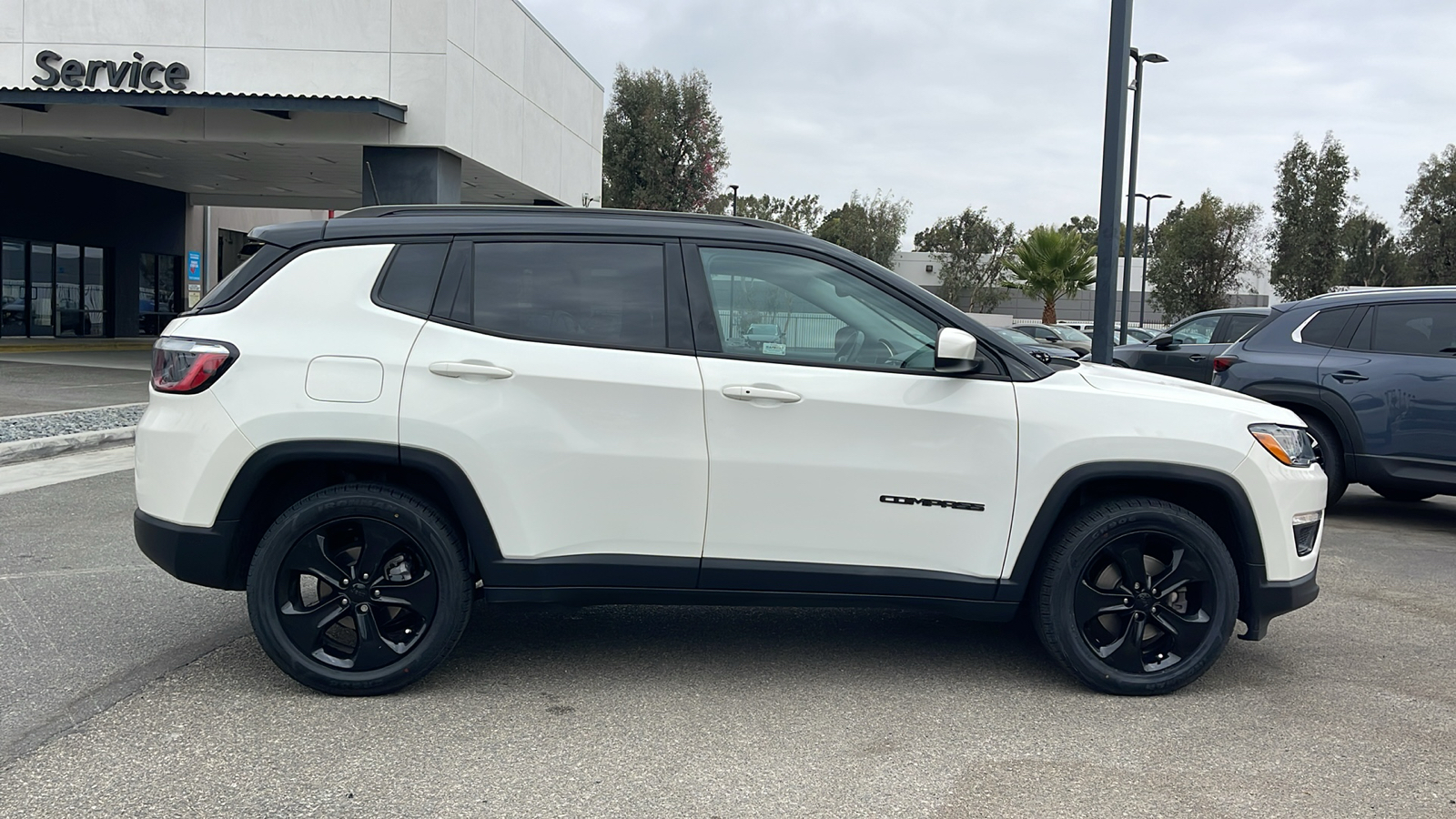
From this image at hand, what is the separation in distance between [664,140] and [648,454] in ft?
128

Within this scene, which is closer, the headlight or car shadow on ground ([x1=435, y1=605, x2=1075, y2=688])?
the headlight

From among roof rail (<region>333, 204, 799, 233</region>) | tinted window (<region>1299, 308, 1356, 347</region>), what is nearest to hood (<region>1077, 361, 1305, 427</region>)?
roof rail (<region>333, 204, 799, 233</region>)

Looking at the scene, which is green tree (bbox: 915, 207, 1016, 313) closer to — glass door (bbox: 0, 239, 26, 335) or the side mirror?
glass door (bbox: 0, 239, 26, 335)

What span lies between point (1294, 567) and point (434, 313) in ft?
11.3

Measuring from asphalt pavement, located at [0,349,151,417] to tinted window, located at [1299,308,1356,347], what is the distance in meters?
13.1

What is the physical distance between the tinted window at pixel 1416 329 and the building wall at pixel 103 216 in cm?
2713

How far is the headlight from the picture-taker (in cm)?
430

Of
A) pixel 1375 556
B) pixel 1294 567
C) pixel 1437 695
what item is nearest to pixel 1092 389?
pixel 1294 567

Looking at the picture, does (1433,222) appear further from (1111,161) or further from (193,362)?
(193,362)

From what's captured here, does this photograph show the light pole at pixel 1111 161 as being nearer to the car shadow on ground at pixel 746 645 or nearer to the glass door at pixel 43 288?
the car shadow on ground at pixel 746 645

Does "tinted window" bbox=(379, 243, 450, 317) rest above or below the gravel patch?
above

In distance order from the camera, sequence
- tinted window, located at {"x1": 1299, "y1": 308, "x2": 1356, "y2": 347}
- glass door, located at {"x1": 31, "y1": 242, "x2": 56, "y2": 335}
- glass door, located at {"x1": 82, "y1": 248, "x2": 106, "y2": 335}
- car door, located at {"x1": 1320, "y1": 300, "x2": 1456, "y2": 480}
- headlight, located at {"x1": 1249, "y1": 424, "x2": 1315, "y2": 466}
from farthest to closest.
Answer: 1. glass door, located at {"x1": 82, "y1": 248, "x2": 106, "y2": 335}
2. glass door, located at {"x1": 31, "y1": 242, "x2": 56, "y2": 335}
3. tinted window, located at {"x1": 1299, "y1": 308, "x2": 1356, "y2": 347}
4. car door, located at {"x1": 1320, "y1": 300, "x2": 1456, "y2": 480}
5. headlight, located at {"x1": 1249, "y1": 424, "x2": 1315, "y2": 466}

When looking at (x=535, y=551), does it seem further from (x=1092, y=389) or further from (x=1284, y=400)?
(x=1284, y=400)

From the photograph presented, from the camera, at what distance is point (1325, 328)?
8.52m
